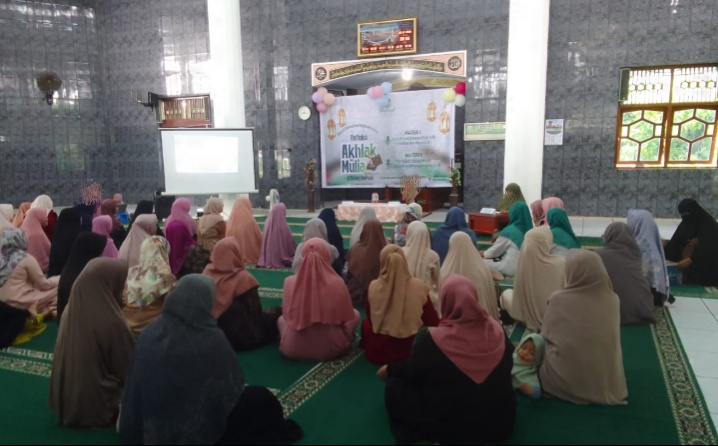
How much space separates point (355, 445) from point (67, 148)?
9313 mm

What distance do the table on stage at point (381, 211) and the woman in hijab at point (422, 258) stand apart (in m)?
3.42

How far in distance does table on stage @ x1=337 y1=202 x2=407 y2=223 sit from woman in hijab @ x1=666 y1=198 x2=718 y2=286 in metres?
3.30

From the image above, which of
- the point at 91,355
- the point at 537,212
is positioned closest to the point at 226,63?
the point at 537,212

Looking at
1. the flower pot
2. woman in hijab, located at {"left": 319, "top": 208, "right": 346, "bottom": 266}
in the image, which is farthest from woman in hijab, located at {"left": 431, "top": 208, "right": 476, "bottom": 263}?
the flower pot

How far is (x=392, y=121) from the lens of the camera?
8.10 m

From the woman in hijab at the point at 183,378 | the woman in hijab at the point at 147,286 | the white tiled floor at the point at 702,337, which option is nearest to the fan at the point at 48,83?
the woman in hijab at the point at 147,286

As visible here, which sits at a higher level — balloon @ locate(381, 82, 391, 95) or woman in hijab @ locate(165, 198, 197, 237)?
balloon @ locate(381, 82, 391, 95)

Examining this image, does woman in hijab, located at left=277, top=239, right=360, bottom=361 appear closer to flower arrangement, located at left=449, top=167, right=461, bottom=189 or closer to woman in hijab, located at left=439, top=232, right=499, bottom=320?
woman in hijab, located at left=439, top=232, right=499, bottom=320

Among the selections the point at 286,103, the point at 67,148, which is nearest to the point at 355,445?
the point at 286,103

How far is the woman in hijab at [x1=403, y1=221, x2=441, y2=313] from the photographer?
10.5ft

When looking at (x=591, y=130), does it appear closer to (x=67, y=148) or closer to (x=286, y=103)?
(x=286, y=103)

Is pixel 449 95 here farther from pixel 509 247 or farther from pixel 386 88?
pixel 509 247

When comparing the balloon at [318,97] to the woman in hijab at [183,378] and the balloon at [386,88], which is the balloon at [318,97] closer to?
the balloon at [386,88]

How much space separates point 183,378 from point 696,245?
12.6ft
